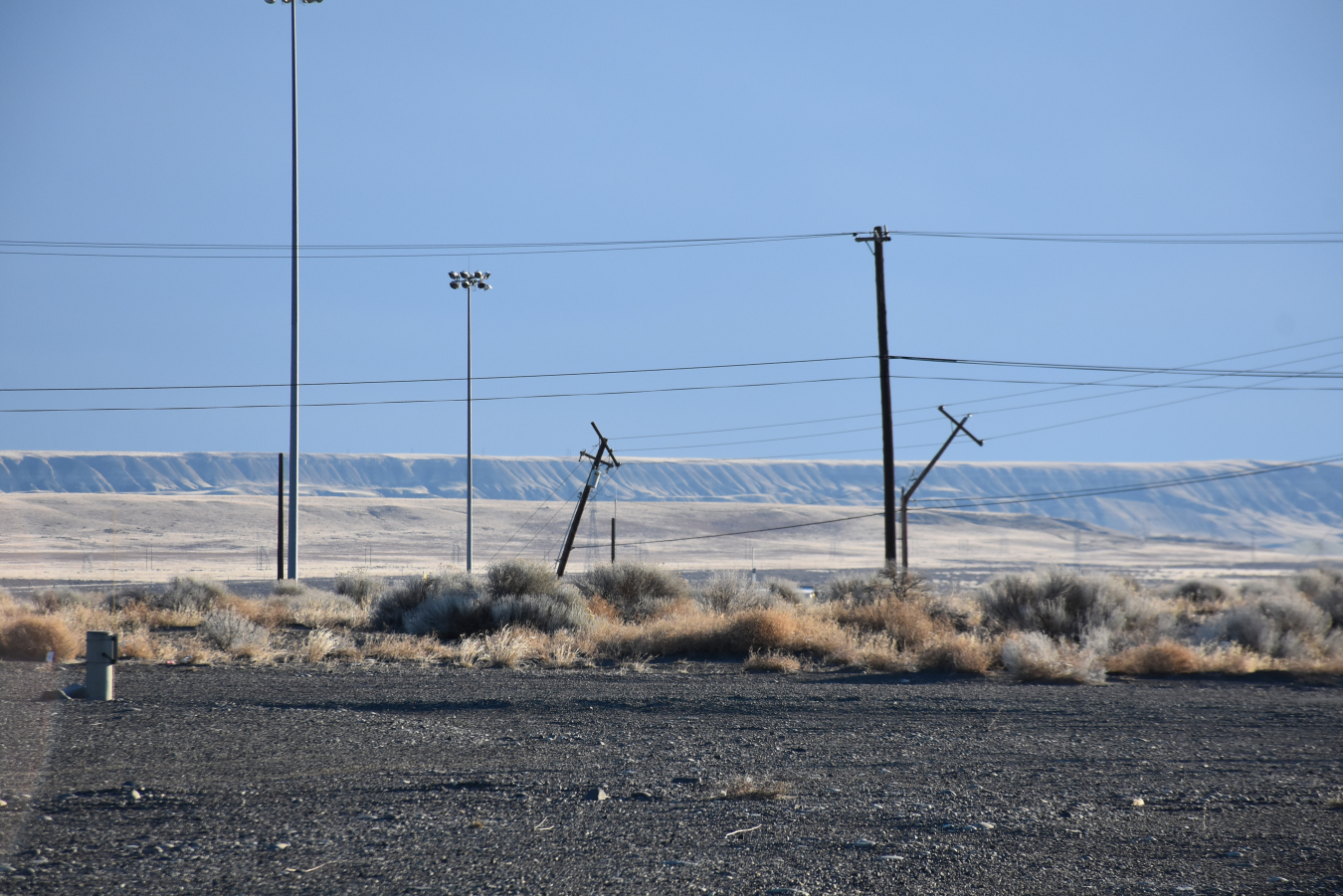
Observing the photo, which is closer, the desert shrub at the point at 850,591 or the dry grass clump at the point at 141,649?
the dry grass clump at the point at 141,649

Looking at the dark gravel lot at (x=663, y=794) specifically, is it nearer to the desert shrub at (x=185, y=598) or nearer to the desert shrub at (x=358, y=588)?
the desert shrub at (x=185, y=598)

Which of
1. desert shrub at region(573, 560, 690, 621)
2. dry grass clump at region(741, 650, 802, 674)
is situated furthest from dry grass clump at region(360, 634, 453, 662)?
desert shrub at region(573, 560, 690, 621)

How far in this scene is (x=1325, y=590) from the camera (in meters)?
27.6

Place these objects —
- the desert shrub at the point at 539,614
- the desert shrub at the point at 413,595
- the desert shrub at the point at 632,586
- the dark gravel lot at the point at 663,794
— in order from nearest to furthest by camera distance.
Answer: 1. the dark gravel lot at the point at 663,794
2. the desert shrub at the point at 539,614
3. the desert shrub at the point at 413,595
4. the desert shrub at the point at 632,586

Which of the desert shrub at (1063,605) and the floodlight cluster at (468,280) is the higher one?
the floodlight cluster at (468,280)

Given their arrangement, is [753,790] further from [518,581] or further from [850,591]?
[850,591]

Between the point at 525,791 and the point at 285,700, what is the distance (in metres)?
6.01

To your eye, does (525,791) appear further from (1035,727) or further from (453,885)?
(1035,727)

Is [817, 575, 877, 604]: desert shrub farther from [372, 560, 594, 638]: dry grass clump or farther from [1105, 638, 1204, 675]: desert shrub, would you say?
[1105, 638, 1204, 675]: desert shrub

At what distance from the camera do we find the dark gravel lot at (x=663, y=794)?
5.64 meters

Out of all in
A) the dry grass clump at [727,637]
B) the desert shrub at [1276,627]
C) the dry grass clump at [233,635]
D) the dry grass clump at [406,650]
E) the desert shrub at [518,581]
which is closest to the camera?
the dry grass clump at [233,635]

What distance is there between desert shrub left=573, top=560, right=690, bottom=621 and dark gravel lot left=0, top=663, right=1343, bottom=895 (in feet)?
40.4

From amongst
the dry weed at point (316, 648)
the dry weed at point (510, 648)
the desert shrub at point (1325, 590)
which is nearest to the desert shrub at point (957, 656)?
the dry weed at point (510, 648)

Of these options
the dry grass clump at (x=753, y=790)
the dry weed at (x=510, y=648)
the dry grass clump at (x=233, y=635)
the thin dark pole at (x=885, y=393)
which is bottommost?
the dry weed at (x=510, y=648)
